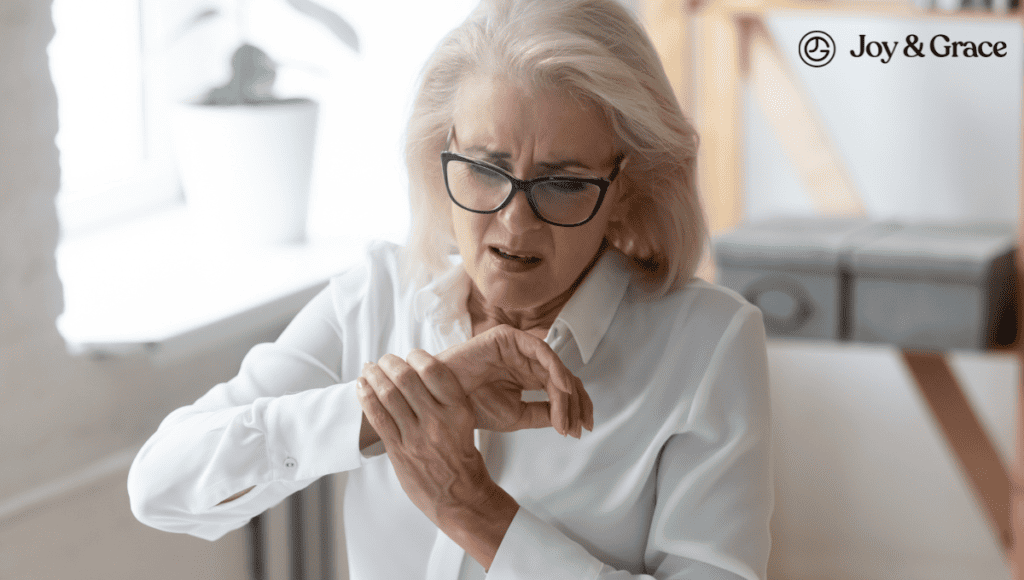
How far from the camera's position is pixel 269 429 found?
1.10m

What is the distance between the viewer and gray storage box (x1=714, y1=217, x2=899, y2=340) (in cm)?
233

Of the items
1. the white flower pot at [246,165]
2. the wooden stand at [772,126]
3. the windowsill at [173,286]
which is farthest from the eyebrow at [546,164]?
the wooden stand at [772,126]

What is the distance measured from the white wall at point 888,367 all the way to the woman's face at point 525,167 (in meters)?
1.78

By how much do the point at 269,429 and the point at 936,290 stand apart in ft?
5.52

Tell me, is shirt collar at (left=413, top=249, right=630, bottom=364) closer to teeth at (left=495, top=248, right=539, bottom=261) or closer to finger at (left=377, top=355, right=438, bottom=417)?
teeth at (left=495, top=248, right=539, bottom=261)

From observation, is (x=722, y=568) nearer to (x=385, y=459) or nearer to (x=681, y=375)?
(x=681, y=375)

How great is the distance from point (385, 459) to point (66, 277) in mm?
780

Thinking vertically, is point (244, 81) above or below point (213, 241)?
above

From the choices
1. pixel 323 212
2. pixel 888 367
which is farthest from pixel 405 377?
pixel 888 367

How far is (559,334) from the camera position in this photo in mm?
1183

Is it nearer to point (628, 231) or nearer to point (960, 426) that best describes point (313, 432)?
point (628, 231)

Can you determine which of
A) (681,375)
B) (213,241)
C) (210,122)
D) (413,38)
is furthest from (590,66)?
(413,38)

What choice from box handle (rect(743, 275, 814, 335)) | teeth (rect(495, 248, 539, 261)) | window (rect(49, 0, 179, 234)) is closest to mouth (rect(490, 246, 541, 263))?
teeth (rect(495, 248, 539, 261))

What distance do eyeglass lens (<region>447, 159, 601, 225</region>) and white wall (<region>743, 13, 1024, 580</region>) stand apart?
180 centimetres
